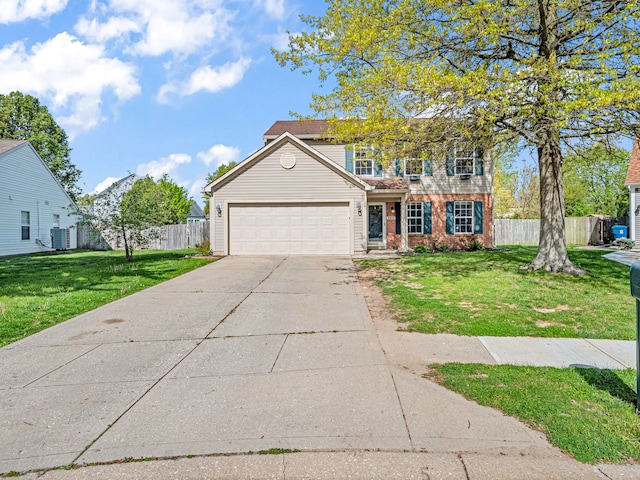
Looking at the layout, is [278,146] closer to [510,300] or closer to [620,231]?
Answer: [510,300]

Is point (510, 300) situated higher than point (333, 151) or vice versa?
point (333, 151)

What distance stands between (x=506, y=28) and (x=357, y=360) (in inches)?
306

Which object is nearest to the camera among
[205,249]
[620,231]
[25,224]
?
[205,249]

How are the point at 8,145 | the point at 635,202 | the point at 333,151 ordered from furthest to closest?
the point at 8,145, the point at 333,151, the point at 635,202

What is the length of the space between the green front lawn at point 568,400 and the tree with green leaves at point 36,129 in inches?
1540

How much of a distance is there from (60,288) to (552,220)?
1281 cm

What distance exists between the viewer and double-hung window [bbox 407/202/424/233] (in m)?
19.4

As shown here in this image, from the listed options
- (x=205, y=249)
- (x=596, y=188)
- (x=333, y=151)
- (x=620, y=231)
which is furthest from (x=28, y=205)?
(x=596, y=188)

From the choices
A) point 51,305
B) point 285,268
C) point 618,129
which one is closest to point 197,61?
point 285,268

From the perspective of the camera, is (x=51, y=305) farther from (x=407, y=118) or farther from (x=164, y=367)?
(x=407, y=118)

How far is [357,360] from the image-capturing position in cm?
466

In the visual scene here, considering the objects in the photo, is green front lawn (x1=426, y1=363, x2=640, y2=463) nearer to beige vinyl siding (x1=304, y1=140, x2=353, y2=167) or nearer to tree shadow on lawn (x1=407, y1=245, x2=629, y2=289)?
tree shadow on lawn (x1=407, y1=245, x2=629, y2=289)

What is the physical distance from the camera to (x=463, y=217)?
1934cm

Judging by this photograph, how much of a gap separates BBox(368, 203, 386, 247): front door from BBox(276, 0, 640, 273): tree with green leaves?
8778 mm
